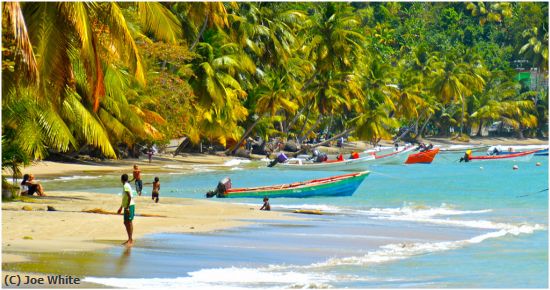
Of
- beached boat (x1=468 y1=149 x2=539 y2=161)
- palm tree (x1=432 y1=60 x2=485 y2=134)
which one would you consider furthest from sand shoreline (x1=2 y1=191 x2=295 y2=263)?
palm tree (x1=432 y1=60 x2=485 y2=134)

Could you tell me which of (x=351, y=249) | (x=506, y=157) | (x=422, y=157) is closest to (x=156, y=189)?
(x=351, y=249)

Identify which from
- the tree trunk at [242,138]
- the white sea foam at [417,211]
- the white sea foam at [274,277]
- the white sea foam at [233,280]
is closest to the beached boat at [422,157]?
the tree trunk at [242,138]

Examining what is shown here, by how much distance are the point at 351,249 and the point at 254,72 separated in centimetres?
4210

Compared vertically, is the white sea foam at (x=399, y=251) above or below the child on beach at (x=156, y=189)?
below

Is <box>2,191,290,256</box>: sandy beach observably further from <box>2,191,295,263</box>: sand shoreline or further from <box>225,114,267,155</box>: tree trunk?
<box>225,114,267,155</box>: tree trunk

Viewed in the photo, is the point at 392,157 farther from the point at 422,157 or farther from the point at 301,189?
the point at 301,189

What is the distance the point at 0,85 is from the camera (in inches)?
640

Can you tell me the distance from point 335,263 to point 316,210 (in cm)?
1106

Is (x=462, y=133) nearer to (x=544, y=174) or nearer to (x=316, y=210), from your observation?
(x=544, y=174)

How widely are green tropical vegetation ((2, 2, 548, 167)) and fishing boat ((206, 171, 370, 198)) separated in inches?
185

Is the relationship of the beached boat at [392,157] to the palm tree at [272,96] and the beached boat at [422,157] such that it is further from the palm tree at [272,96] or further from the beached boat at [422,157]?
the palm tree at [272,96]

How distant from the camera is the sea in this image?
50.1 feet

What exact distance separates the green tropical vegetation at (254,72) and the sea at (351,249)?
2924mm

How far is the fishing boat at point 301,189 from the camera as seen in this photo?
3328 cm
